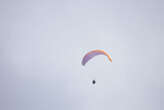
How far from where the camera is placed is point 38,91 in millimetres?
34656

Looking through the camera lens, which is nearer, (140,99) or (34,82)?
(34,82)

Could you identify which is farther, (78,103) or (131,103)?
(131,103)

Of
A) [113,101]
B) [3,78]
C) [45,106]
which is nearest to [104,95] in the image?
[113,101]

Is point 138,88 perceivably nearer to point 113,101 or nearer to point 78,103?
point 113,101

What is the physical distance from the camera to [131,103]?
3581 centimetres

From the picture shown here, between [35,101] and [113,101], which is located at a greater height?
[35,101]

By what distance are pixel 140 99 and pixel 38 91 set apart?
1427 cm

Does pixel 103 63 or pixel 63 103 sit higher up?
pixel 103 63

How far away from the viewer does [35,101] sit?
34750mm

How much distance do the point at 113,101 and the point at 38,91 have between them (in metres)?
10.1

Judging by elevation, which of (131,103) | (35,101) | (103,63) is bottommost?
(131,103)

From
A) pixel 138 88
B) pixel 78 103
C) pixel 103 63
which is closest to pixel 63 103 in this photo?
pixel 78 103

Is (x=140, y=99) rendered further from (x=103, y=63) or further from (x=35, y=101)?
(x=35, y=101)

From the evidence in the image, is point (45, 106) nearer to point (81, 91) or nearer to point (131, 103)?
point (81, 91)
